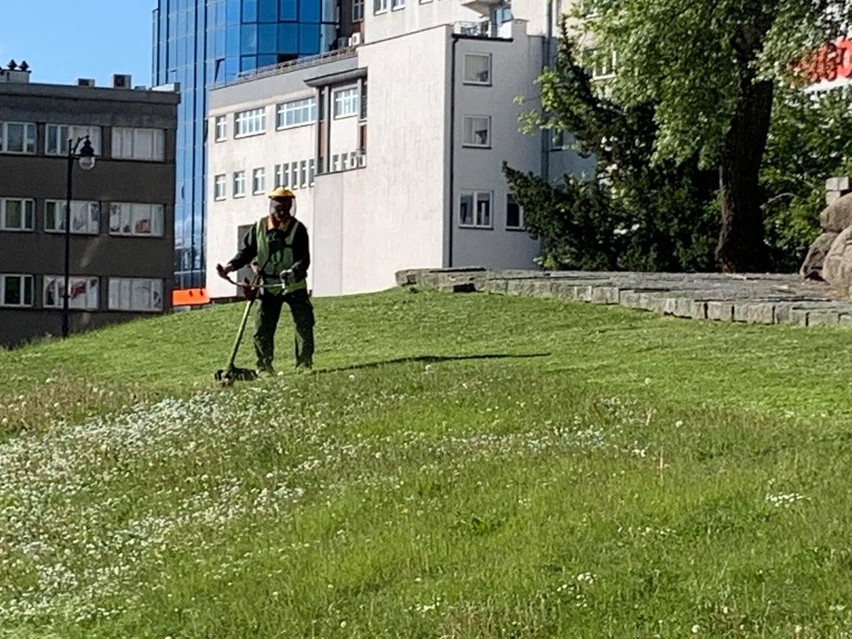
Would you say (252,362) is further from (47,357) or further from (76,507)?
(76,507)

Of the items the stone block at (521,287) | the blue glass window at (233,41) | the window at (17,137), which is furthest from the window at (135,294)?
the stone block at (521,287)

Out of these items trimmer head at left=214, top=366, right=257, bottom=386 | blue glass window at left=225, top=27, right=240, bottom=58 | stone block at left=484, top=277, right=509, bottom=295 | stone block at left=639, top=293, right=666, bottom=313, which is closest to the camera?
trimmer head at left=214, top=366, right=257, bottom=386

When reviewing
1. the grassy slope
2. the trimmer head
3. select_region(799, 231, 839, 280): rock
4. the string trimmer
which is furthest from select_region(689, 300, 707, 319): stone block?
the trimmer head

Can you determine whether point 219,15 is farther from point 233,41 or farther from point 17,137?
point 17,137

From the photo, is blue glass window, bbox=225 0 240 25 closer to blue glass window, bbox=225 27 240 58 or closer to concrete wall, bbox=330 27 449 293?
blue glass window, bbox=225 27 240 58

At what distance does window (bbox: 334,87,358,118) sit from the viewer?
95.3m

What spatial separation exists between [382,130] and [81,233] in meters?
17.4

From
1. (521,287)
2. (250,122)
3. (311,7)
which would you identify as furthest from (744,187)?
(311,7)

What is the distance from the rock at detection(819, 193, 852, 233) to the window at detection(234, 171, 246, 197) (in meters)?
80.1

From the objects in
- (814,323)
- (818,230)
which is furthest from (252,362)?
(818,230)

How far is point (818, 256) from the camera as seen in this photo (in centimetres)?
3148

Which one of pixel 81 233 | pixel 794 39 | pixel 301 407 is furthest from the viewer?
pixel 81 233

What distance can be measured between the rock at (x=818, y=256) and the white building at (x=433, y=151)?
49.4m

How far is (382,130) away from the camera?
88.9m
